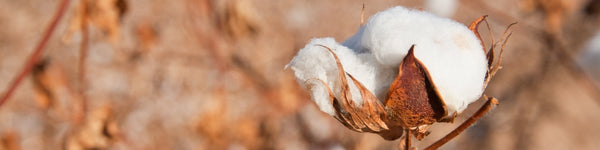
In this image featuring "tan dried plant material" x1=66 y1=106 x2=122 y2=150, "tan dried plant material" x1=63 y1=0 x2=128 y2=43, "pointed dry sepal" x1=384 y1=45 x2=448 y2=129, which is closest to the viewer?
"pointed dry sepal" x1=384 y1=45 x2=448 y2=129

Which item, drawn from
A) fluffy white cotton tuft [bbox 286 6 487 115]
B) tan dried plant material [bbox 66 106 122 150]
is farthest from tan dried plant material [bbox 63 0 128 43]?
fluffy white cotton tuft [bbox 286 6 487 115]

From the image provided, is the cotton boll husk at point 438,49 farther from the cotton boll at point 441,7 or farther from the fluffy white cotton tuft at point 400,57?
the cotton boll at point 441,7

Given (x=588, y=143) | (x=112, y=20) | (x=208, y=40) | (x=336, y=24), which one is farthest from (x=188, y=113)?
(x=588, y=143)

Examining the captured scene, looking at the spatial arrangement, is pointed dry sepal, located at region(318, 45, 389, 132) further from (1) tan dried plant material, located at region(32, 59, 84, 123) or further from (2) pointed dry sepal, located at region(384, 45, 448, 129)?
(1) tan dried plant material, located at region(32, 59, 84, 123)

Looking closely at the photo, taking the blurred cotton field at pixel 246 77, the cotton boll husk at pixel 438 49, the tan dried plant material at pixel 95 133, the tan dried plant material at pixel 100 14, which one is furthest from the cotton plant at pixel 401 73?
the blurred cotton field at pixel 246 77

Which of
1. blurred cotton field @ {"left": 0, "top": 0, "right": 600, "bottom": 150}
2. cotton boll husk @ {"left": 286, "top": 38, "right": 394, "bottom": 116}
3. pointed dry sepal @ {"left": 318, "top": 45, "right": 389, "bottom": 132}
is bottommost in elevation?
blurred cotton field @ {"left": 0, "top": 0, "right": 600, "bottom": 150}

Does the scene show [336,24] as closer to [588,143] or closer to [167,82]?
[167,82]

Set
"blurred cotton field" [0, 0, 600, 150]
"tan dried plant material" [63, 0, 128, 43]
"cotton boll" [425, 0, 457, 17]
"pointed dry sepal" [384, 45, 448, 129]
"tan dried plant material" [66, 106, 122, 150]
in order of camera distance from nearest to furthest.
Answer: "pointed dry sepal" [384, 45, 448, 129] → "tan dried plant material" [63, 0, 128, 43] → "tan dried plant material" [66, 106, 122, 150] → "cotton boll" [425, 0, 457, 17] → "blurred cotton field" [0, 0, 600, 150]

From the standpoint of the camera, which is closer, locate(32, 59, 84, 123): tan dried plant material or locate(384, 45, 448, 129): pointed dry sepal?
locate(384, 45, 448, 129): pointed dry sepal

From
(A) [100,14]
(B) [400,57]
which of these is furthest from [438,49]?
(A) [100,14]
